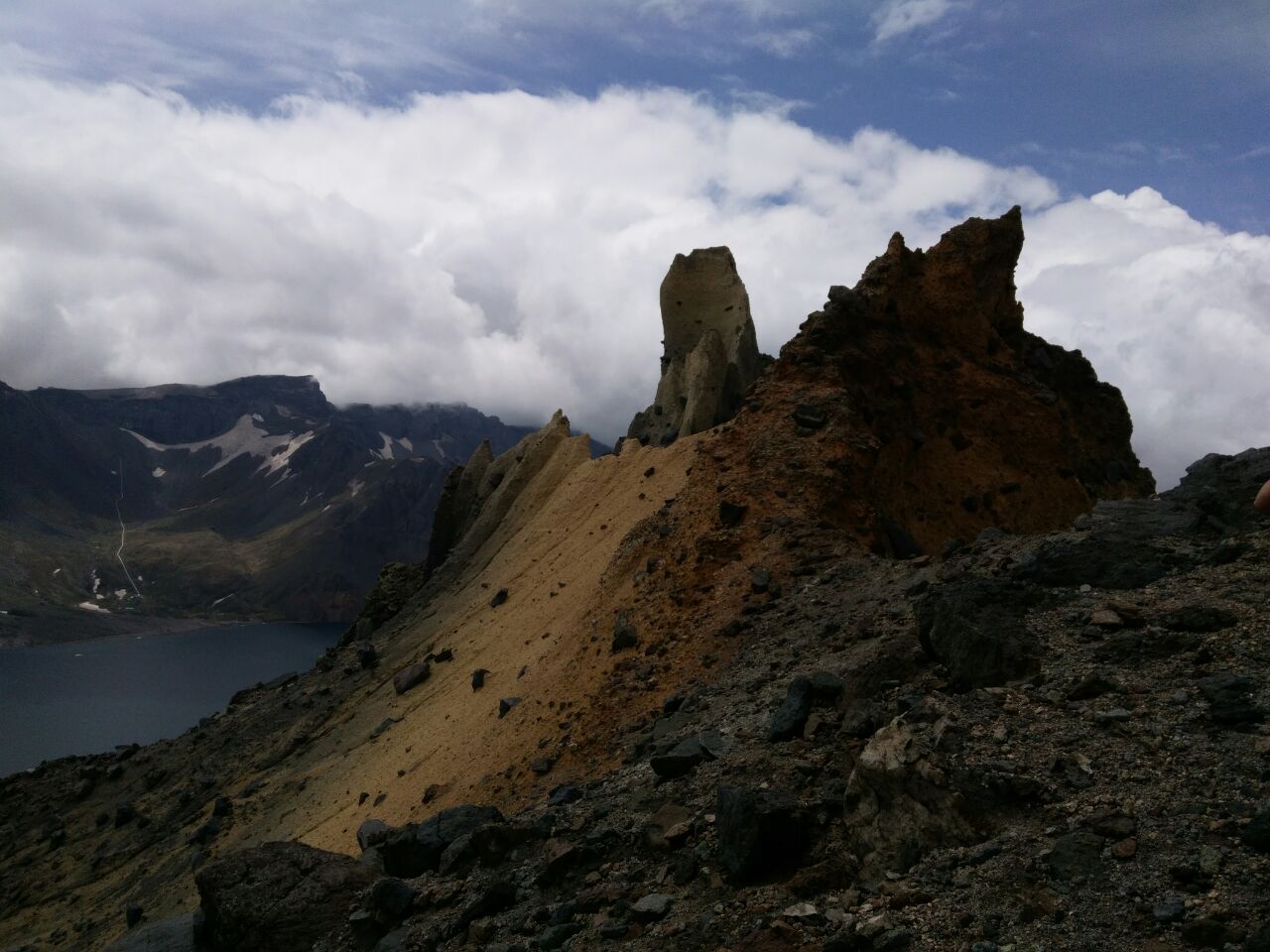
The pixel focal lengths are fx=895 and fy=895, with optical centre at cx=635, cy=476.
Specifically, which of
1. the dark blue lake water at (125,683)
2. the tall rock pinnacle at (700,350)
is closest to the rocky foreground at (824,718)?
the tall rock pinnacle at (700,350)

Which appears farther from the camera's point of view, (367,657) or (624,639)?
(367,657)

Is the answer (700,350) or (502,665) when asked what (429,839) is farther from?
(700,350)

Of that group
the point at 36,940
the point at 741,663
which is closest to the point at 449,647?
the point at 36,940

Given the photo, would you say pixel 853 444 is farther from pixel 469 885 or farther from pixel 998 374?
→ pixel 469 885

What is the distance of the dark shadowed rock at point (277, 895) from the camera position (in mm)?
11102

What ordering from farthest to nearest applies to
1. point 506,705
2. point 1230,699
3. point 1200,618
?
point 506,705 < point 1200,618 < point 1230,699

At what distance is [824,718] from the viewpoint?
33.4 ft

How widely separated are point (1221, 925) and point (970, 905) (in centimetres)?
154

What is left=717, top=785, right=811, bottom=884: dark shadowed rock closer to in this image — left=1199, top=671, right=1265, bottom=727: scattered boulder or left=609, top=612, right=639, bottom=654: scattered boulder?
left=1199, top=671, right=1265, bottom=727: scattered boulder

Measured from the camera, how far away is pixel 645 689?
15.3 meters

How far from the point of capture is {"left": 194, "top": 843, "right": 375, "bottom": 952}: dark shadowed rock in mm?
11102

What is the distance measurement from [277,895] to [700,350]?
2536 centimetres

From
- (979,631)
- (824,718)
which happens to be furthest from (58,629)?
(979,631)

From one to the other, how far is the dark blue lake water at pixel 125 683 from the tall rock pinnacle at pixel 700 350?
7217 cm
